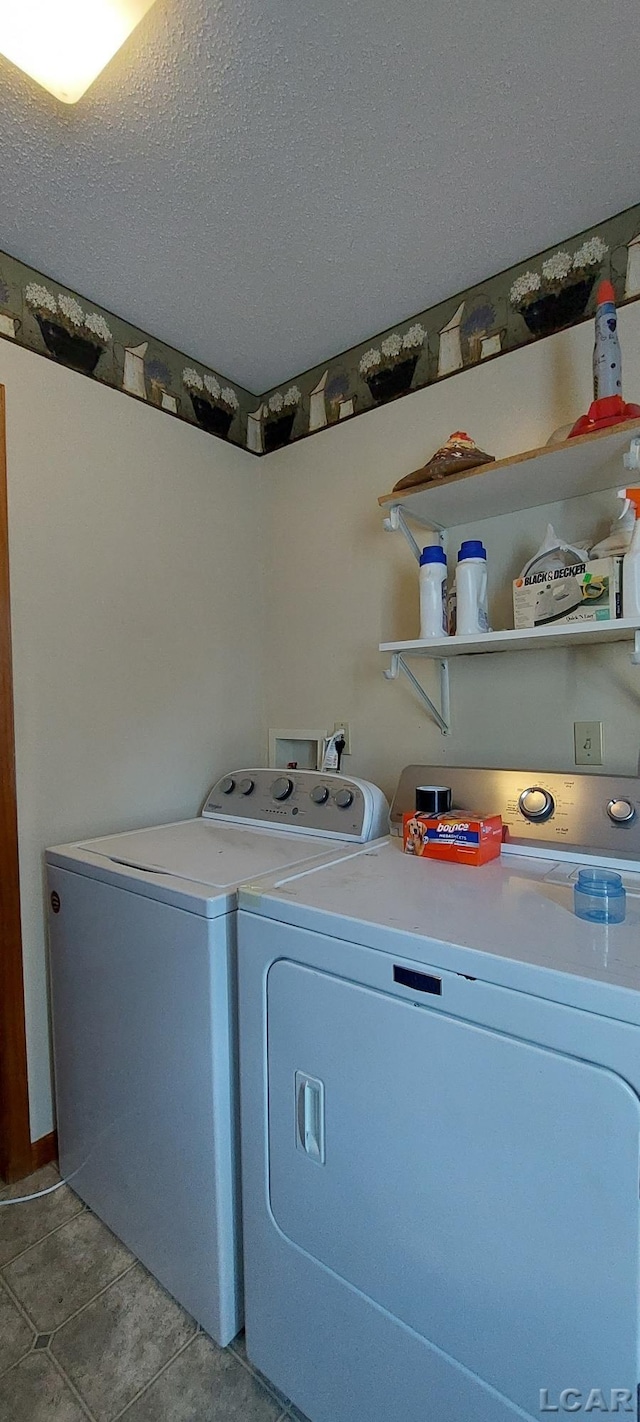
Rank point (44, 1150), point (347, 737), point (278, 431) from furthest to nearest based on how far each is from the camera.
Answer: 1. point (278, 431)
2. point (347, 737)
3. point (44, 1150)

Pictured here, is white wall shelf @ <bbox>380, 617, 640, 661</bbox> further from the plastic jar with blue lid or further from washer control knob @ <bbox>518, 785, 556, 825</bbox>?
the plastic jar with blue lid

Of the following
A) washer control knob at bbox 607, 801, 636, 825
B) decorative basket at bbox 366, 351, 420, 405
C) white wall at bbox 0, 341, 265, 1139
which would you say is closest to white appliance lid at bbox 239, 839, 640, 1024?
washer control knob at bbox 607, 801, 636, 825

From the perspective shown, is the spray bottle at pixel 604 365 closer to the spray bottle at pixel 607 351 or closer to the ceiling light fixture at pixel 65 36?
the spray bottle at pixel 607 351

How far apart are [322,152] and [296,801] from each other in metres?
1.48

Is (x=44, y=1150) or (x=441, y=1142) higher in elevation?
(x=441, y=1142)

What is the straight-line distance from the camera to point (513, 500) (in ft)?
4.91

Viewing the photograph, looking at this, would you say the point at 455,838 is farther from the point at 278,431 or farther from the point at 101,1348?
the point at 278,431

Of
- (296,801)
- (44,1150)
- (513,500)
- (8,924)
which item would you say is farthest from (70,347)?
(44,1150)

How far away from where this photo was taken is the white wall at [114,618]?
5.13ft

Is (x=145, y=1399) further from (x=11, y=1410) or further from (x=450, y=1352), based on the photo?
(x=450, y=1352)

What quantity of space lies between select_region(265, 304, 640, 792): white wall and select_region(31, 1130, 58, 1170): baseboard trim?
1323mm

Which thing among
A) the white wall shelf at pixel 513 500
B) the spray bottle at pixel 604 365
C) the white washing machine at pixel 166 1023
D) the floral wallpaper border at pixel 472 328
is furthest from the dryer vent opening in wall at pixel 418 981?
the floral wallpaper border at pixel 472 328

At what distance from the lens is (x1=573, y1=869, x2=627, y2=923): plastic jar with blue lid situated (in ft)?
2.86

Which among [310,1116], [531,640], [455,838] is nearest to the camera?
[310,1116]
